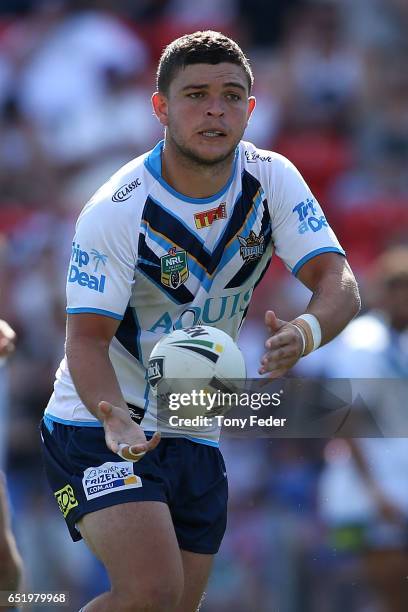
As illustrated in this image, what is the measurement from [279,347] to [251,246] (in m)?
0.91

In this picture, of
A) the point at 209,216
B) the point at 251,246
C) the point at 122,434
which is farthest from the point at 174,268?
the point at 122,434

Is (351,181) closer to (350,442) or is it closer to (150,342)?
(350,442)

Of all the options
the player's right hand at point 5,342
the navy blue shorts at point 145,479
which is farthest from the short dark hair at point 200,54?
the navy blue shorts at point 145,479

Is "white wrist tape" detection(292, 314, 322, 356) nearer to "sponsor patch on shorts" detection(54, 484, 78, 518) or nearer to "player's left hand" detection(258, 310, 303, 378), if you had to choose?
"player's left hand" detection(258, 310, 303, 378)

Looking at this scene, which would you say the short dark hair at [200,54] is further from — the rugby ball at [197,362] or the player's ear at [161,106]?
the rugby ball at [197,362]

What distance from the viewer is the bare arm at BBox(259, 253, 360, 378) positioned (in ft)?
14.9

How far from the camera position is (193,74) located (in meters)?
5.10

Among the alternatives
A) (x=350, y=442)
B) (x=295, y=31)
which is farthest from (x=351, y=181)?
(x=350, y=442)

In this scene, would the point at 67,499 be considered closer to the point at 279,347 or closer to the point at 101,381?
the point at 101,381

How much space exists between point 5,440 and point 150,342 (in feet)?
12.3

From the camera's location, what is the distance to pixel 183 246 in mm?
5230

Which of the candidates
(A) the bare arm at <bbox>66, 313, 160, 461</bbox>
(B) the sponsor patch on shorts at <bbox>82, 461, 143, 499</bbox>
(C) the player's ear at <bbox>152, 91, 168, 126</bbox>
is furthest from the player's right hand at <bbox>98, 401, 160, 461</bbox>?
(C) the player's ear at <bbox>152, 91, 168, 126</bbox>

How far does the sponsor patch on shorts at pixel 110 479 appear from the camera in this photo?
16.1 ft

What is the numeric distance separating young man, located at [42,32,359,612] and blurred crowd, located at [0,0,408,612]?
2.80 meters
